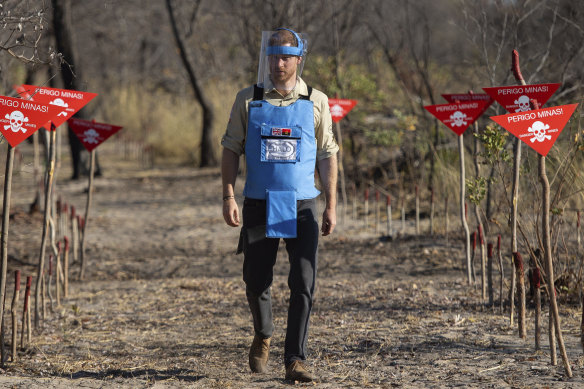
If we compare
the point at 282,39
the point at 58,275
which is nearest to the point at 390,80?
the point at 58,275

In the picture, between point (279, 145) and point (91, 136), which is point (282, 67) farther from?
point (91, 136)

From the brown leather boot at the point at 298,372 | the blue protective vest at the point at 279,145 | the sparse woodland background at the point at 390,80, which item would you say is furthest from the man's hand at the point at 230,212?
the sparse woodland background at the point at 390,80

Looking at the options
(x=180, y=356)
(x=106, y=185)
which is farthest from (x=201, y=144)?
(x=180, y=356)

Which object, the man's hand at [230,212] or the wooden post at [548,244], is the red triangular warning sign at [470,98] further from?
the man's hand at [230,212]

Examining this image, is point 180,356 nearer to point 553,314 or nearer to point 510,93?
point 553,314

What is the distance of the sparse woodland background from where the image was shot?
5.36 metres

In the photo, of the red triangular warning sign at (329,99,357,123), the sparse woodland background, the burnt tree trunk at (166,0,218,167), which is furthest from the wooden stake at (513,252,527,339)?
the burnt tree trunk at (166,0,218,167)

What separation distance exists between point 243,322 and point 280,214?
179 cm

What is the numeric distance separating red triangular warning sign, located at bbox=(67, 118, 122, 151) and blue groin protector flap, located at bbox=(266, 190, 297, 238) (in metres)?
2.91

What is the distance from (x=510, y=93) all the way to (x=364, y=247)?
361 cm

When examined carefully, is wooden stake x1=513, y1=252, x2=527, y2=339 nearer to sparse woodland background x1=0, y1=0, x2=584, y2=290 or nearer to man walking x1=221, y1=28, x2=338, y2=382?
sparse woodland background x1=0, y1=0, x2=584, y2=290

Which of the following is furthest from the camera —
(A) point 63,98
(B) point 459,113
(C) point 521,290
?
(B) point 459,113

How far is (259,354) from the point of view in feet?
13.3

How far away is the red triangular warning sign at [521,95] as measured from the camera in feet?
13.5
